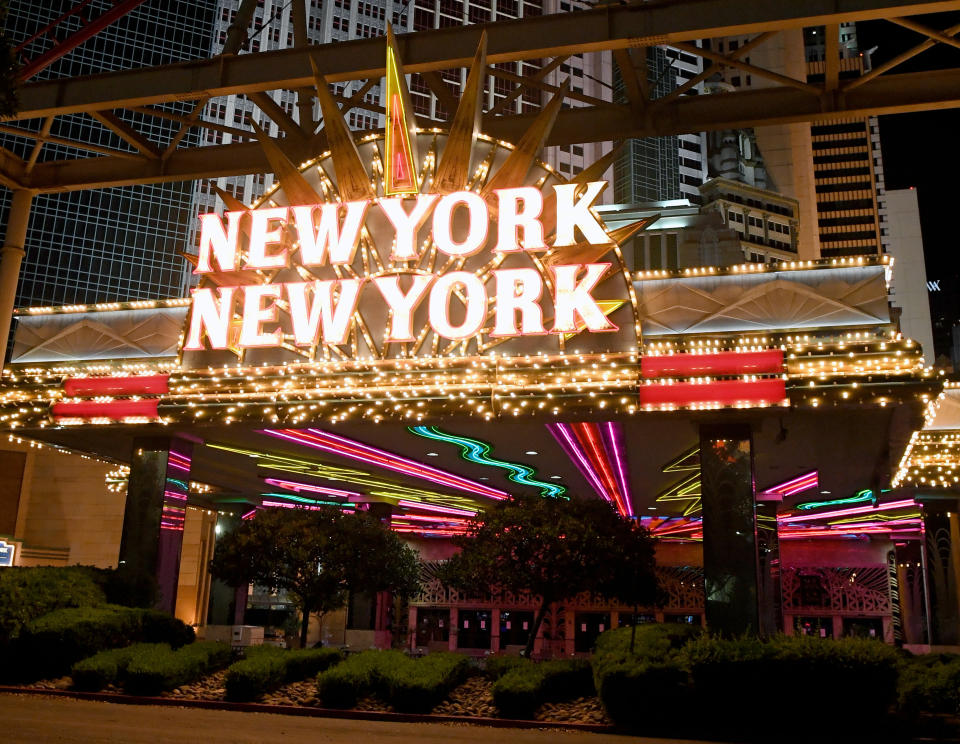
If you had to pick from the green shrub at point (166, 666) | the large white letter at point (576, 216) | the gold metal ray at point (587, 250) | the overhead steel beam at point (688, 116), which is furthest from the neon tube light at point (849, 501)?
the green shrub at point (166, 666)

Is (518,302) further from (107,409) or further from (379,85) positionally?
(379,85)

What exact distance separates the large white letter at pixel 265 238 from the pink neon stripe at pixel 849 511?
19.1 meters

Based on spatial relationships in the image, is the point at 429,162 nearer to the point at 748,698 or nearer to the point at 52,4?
the point at 748,698

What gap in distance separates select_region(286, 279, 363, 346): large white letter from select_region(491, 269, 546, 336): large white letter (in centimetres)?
276

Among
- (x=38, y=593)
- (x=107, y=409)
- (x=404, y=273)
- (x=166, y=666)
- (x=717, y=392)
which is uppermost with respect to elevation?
(x=404, y=273)

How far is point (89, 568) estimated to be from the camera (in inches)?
706

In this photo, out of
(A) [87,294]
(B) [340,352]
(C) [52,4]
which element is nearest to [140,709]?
(B) [340,352]

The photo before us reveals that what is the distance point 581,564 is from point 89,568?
987 cm

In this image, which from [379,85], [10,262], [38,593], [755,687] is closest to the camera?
[755,687]

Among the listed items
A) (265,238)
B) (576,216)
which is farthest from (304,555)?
(576,216)

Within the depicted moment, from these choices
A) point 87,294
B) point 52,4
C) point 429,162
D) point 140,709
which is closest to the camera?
point 140,709

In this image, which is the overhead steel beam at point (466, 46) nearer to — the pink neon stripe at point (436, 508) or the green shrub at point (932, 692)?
the green shrub at point (932, 692)

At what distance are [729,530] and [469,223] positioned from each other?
714 centimetres

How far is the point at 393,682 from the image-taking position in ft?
43.8
